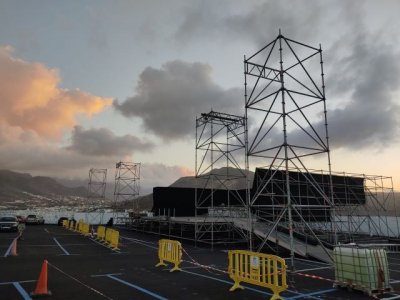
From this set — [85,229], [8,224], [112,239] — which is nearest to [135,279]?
[112,239]

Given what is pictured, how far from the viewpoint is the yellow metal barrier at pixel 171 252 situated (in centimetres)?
1355

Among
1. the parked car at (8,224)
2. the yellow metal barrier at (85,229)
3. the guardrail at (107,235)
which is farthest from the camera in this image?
the parked car at (8,224)

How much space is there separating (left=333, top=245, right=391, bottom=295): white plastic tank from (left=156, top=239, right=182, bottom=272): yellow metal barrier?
5.63 meters

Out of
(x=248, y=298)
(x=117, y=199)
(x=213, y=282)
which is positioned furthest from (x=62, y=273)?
(x=117, y=199)

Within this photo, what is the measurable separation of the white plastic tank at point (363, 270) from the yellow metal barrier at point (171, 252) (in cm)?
563

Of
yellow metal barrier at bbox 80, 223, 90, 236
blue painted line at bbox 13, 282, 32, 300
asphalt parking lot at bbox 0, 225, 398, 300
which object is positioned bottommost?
blue painted line at bbox 13, 282, 32, 300

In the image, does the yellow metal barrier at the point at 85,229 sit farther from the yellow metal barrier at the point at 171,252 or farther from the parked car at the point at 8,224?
the yellow metal barrier at the point at 171,252

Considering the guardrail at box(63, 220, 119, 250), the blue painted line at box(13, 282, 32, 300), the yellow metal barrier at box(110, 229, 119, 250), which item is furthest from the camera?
the guardrail at box(63, 220, 119, 250)

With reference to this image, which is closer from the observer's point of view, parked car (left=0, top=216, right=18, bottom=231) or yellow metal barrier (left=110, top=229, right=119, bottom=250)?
yellow metal barrier (left=110, top=229, right=119, bottom=250)

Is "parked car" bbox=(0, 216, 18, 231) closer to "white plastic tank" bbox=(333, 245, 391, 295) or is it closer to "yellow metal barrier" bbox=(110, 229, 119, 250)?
"yellow metal barrier" bbox=(110, 229, 119, 250)

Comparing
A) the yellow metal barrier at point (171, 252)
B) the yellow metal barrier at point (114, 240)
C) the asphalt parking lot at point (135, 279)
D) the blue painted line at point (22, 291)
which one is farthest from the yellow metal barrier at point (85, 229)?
the blue painted line at point (22, 291)

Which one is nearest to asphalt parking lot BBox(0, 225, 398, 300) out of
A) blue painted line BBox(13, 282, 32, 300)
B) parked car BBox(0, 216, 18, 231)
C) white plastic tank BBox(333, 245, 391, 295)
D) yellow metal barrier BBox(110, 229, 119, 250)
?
blue painted line BBox(13, 282, 32, 300)

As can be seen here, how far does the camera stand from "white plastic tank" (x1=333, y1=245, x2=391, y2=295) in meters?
10.1

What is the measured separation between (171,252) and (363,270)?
7030 millimetres
